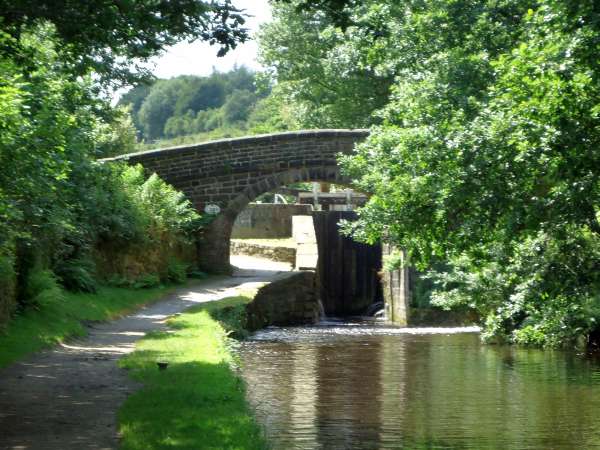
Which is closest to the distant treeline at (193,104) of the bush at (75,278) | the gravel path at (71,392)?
the bush at (75,278)

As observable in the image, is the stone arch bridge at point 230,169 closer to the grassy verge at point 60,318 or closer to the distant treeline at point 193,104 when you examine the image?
the grassy verge at point 60,318

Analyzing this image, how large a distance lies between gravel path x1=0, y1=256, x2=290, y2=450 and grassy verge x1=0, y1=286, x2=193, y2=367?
0.25m

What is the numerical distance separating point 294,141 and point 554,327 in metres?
12.8

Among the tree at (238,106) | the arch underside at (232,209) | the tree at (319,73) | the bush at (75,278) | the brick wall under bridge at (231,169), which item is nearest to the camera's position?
the bush at (75,278)

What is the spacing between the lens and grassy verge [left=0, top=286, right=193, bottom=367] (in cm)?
1434

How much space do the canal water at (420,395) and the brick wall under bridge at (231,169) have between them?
8964mm

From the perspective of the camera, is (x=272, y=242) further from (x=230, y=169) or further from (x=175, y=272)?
(x=175, y=272)

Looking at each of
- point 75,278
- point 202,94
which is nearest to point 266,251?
point 75,278

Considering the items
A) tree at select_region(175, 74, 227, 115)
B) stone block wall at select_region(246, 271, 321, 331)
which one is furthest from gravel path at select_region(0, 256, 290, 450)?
tree at select_region(175, 74, 227, 115)

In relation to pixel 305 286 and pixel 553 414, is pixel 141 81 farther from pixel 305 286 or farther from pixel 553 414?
pixel 553 414

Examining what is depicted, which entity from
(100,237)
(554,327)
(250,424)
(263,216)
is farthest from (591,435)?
(263,216)

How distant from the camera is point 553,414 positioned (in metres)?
12.8

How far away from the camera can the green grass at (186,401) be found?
8844 mm

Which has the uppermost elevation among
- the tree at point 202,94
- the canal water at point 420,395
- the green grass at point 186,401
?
the tree at point 202,94
